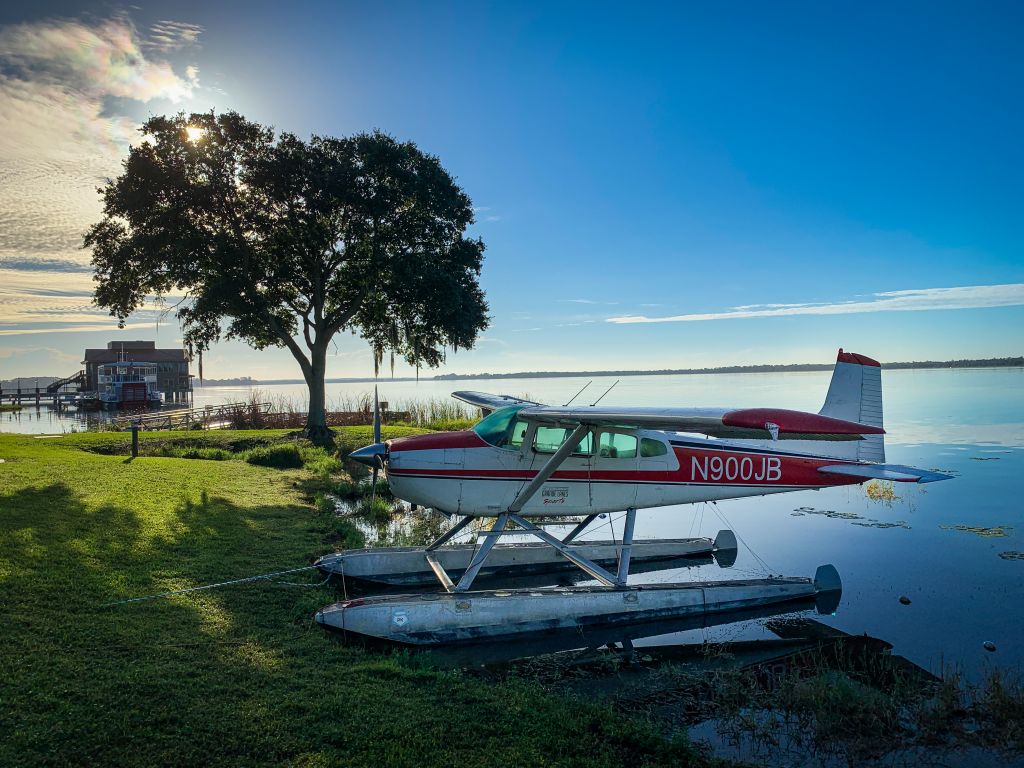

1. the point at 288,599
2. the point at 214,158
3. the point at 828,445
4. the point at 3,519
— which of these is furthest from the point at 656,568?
the point at 214,158

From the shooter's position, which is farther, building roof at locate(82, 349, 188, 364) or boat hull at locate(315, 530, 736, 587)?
building roof at locate(82, 349, 188, 364)

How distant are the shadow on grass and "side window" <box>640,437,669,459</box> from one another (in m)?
3.96

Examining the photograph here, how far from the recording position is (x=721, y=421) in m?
6.43

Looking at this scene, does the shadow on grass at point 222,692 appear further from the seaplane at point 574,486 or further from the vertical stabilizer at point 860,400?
the vertical stabilizer at point 860,400

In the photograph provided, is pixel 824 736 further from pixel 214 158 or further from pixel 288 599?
pixel 214 158

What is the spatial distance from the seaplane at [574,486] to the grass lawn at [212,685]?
3.78 ft

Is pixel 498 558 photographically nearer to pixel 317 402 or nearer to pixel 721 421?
pixel 721 421

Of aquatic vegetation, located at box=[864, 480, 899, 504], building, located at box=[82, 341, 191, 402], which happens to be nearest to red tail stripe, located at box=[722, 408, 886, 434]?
aquatic vegetation, located at box=[864, 480, 899, 504]

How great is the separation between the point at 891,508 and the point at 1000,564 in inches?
219

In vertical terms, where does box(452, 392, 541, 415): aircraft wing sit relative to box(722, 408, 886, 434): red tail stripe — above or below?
above

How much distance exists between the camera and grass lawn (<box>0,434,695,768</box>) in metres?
4.41

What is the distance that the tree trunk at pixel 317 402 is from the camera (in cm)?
2400

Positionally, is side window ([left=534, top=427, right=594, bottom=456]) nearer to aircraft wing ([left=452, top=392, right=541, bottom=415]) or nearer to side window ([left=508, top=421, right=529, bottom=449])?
side window ([left=508, top=421, right=529, bottom=449])

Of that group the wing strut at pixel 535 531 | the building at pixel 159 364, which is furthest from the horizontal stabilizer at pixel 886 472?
the building at pixel 159 364
